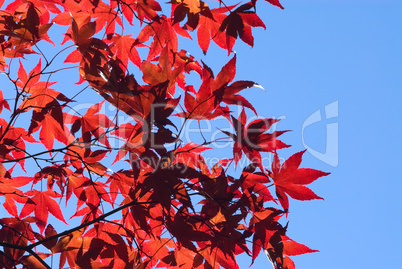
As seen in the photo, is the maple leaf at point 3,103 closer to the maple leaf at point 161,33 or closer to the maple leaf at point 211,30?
the maple leaf at point 161,33

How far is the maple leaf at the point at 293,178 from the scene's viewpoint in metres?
1.32

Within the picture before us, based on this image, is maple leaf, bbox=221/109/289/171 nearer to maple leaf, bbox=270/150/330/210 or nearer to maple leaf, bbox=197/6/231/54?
maple leaf, bbox=270/150/330/210

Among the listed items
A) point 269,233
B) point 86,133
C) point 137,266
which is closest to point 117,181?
point 86,133

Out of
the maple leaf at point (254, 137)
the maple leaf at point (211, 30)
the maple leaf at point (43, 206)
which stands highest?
the maple leaf at point (211, 30)

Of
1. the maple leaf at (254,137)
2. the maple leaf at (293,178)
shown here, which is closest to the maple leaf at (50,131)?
the maple leaf at (254,137)

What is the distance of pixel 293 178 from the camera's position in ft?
4.39

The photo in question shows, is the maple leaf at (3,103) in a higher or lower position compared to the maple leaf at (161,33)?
lower

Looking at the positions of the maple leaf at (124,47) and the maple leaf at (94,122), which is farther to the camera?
the maple leaf at (124,47)

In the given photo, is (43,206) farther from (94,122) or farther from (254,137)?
(254,137)

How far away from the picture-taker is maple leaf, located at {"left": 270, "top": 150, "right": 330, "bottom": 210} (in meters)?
1.32

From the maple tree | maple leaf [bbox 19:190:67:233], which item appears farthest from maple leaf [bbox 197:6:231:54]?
maple leaf [bbox 19:190:67:233]

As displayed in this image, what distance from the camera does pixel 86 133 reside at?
4.79ft

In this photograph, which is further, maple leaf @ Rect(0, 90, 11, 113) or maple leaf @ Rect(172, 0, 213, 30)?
maple leaf @ Rect(0, 90, 11, 113)

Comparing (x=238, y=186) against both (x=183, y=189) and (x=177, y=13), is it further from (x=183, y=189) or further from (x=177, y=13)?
(x=177, y=13)
